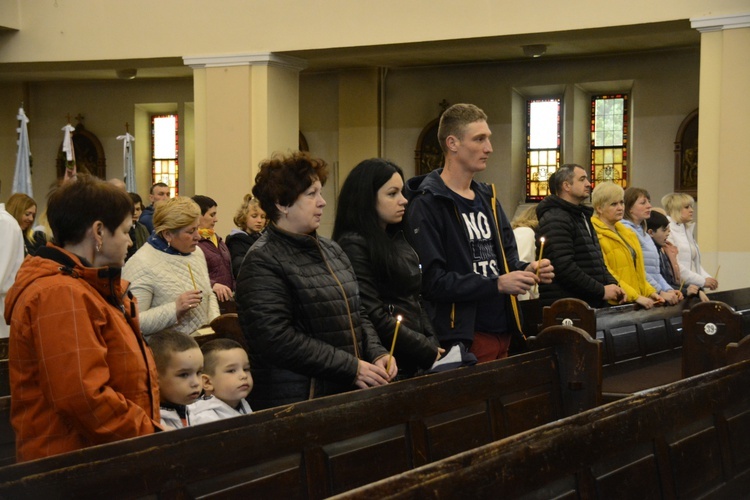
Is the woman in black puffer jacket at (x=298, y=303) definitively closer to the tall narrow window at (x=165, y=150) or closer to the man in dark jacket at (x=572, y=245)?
the man in dark jacket at (x=572, y=245)

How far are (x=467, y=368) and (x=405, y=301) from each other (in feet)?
1.48

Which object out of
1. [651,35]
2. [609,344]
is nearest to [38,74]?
[651,35]

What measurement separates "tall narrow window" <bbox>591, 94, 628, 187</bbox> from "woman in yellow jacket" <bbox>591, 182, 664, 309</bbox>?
757 centimetres

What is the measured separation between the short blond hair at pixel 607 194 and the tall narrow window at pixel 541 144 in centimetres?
792

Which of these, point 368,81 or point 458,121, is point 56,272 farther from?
point 368,81

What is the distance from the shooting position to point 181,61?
13.7m

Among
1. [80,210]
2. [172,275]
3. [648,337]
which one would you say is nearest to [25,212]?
[172,275]

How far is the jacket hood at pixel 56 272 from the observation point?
2.78 metres

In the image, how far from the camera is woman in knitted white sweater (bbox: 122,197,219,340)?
453 centimetres

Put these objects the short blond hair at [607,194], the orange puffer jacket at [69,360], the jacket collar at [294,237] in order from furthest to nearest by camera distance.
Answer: the short blond hair at [607,194], the jacket collar at [294,237], the orange puffer jacket at [69,360]

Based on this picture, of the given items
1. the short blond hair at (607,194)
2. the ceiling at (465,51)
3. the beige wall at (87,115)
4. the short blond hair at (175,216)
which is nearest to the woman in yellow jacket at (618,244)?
the short blond hair at (607,194)

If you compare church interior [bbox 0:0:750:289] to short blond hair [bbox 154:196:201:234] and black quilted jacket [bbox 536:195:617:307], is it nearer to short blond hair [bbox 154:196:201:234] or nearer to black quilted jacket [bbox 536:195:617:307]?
black quilted jacket [bbox 536:195:617:307]

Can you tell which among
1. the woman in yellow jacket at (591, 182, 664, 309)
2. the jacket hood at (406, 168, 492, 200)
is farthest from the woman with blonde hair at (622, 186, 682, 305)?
the jacket hood at (406, 168, 492, 200)

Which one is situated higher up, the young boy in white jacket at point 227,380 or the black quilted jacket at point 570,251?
the black quilted jacket at point 570,251
